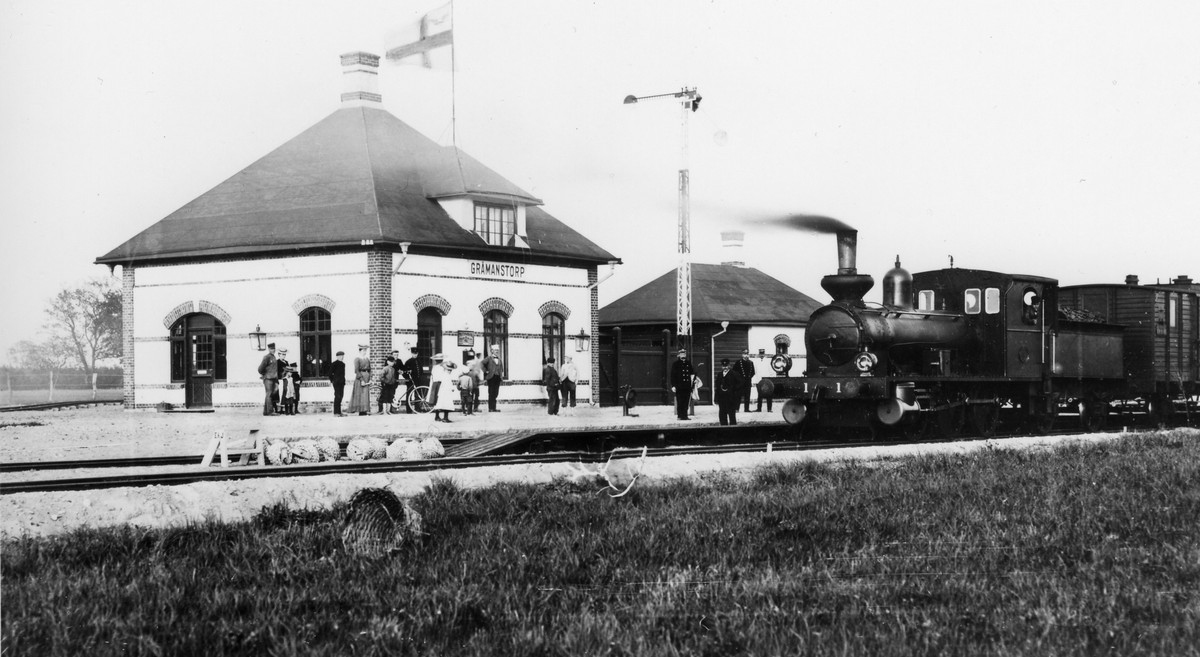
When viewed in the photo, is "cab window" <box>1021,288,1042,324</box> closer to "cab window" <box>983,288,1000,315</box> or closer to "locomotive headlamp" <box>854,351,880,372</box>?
"cab window" <box>983,288,1000,315</box>

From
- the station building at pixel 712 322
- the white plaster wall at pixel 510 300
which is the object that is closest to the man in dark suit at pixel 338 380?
the white plaster wall at pixel 510 300

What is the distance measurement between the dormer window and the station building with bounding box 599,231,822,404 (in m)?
6.03

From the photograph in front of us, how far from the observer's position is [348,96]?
106 feet

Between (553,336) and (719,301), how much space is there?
11027 millimetres

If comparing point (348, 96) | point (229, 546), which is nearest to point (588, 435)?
point (229, 546)

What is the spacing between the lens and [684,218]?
92.0 ft

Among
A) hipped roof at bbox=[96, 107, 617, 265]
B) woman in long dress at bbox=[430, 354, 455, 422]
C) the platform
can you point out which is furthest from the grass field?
hipped roof at bbox=[96, 107, 617, 265]

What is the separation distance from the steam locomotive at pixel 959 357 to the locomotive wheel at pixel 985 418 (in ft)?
0.07

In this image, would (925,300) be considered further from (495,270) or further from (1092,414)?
(495,270)

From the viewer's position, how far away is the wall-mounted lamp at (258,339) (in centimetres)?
2831

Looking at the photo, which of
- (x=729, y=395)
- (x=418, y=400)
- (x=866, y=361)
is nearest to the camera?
(x=866, y=361)

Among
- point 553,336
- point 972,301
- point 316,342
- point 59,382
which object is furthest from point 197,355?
point 59,382

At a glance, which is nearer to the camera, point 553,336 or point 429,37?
point 429,37

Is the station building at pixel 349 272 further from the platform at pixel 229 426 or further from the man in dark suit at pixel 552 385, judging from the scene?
the man in dark suit at pixel 552 385
